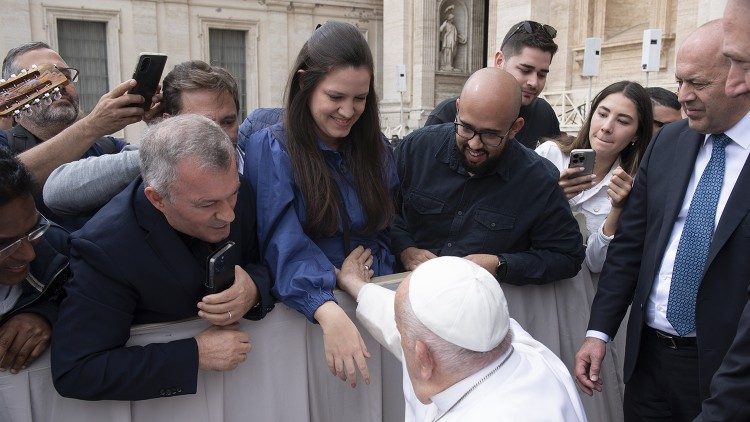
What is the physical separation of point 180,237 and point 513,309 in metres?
1.60

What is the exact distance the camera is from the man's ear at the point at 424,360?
4.60 ft

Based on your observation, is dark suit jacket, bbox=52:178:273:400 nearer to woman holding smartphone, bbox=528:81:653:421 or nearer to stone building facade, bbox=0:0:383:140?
woman holding smartphone, bbox=528:81:653:421

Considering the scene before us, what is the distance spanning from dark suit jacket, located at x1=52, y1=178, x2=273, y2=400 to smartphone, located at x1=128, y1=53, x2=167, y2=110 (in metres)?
0.64

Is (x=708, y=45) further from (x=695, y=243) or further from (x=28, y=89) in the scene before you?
(x=28, y=89)

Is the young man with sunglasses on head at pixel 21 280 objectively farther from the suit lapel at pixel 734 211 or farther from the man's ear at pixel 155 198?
the suit lapel at pixel 734 211

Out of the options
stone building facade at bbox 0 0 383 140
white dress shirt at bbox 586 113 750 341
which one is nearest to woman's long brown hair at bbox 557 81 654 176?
white dress shirt at bbox 586 113 750 341

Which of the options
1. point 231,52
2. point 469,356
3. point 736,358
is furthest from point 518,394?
point 231,52

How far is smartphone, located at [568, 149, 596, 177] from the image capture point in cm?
280

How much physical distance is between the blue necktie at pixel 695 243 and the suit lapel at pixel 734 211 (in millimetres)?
137

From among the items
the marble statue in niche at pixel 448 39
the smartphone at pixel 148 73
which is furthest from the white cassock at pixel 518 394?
the marble statue in niche at pixel 448 39

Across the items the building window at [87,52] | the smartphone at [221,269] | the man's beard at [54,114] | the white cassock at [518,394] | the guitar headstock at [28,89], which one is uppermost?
the building window at [87,52]

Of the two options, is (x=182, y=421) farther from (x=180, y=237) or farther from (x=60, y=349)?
(x=180, y=237)

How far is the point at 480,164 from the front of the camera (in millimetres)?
2520

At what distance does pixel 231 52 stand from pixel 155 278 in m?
20.1
